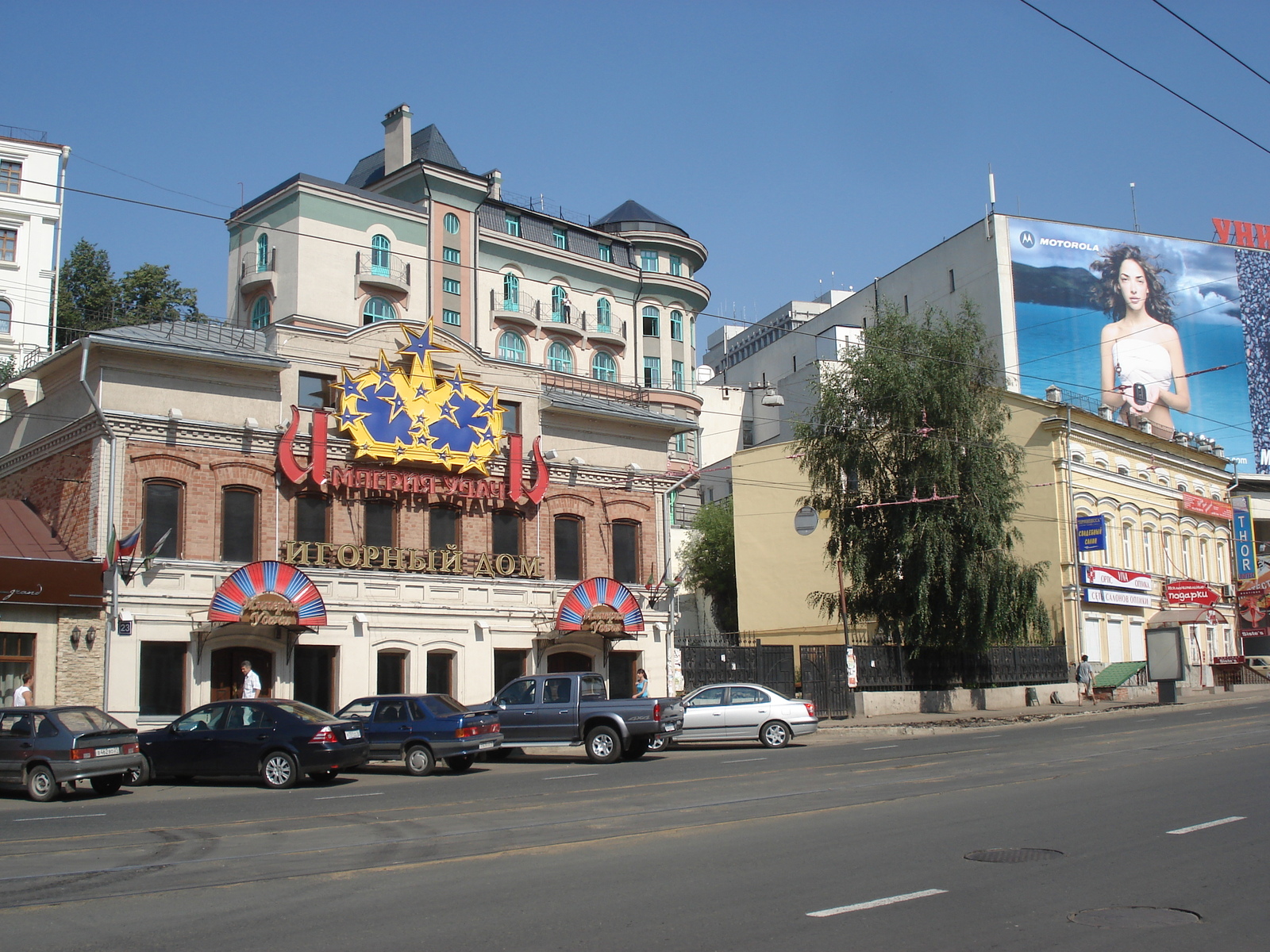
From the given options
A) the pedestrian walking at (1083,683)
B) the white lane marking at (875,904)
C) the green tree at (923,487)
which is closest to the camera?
the white lane marking at (875,904)

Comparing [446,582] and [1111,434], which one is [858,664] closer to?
[446,582]

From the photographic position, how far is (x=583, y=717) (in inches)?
922

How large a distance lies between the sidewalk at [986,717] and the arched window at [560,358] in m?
37.0

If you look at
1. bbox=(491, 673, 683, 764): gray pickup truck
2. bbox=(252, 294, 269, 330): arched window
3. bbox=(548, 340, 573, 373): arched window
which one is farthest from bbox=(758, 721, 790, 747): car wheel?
bbox=(548, 340, 573, 373): arched window

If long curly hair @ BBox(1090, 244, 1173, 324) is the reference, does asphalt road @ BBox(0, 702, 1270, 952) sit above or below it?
below

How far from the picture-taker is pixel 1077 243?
72562 mm

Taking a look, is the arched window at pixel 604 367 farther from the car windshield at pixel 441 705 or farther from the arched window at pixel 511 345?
the car windshield at pixel 441 705

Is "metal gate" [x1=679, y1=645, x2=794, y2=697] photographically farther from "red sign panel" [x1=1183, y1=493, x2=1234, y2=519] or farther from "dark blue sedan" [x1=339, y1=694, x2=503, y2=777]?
"red sign panel" [x1=1183, y1=493, x2=1234, y2=519]

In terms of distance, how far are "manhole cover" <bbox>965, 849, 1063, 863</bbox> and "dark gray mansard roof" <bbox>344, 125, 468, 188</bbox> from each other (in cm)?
6117

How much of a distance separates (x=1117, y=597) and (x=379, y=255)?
3952 centimetres

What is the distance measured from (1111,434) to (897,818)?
42.8 m

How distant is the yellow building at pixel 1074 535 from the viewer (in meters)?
47.4

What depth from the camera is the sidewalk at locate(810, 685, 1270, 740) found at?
30.8 metres

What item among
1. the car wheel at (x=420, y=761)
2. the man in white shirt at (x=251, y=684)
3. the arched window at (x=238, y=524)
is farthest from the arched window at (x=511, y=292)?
the car wheel at (x=420, y=761)
